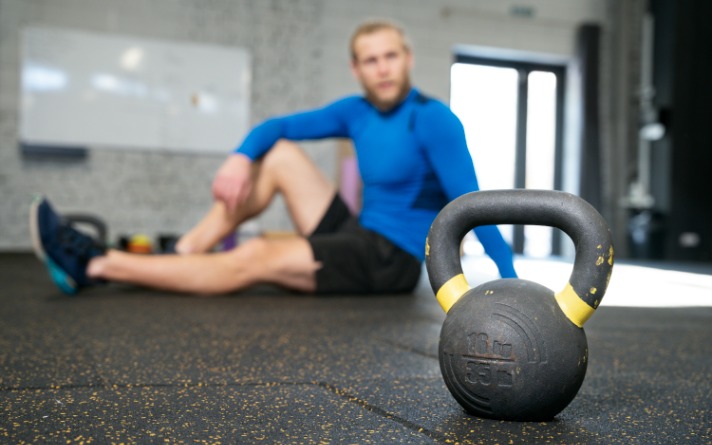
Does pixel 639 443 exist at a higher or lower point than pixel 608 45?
lower

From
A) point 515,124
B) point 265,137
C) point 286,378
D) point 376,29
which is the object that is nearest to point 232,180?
point 265,137

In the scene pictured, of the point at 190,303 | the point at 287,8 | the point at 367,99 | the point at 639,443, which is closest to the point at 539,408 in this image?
the point at 639,443

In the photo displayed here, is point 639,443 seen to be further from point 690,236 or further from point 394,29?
point 690,236

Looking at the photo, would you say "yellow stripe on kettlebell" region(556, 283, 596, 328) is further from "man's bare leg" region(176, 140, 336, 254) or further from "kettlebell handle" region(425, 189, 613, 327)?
"man's bare leg" region(176, 140, 336, 254)

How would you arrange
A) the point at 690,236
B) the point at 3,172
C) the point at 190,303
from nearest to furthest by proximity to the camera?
the point at 190,303, the point at 3,172, the point at 690,236

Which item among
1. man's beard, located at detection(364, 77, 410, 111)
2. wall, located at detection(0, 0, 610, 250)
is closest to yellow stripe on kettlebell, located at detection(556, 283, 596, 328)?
man's beard, located at detection(364, 77, 410, 111)

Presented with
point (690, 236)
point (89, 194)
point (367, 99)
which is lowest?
point (690, 236)

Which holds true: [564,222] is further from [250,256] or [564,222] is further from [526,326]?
[250,256]

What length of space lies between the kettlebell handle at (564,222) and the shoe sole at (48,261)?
1415 millimetres

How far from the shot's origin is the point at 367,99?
2.08 metres

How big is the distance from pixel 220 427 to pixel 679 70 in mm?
6032

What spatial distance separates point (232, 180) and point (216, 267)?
0.27 m

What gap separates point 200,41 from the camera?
556 cm

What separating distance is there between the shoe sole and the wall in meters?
3.45
